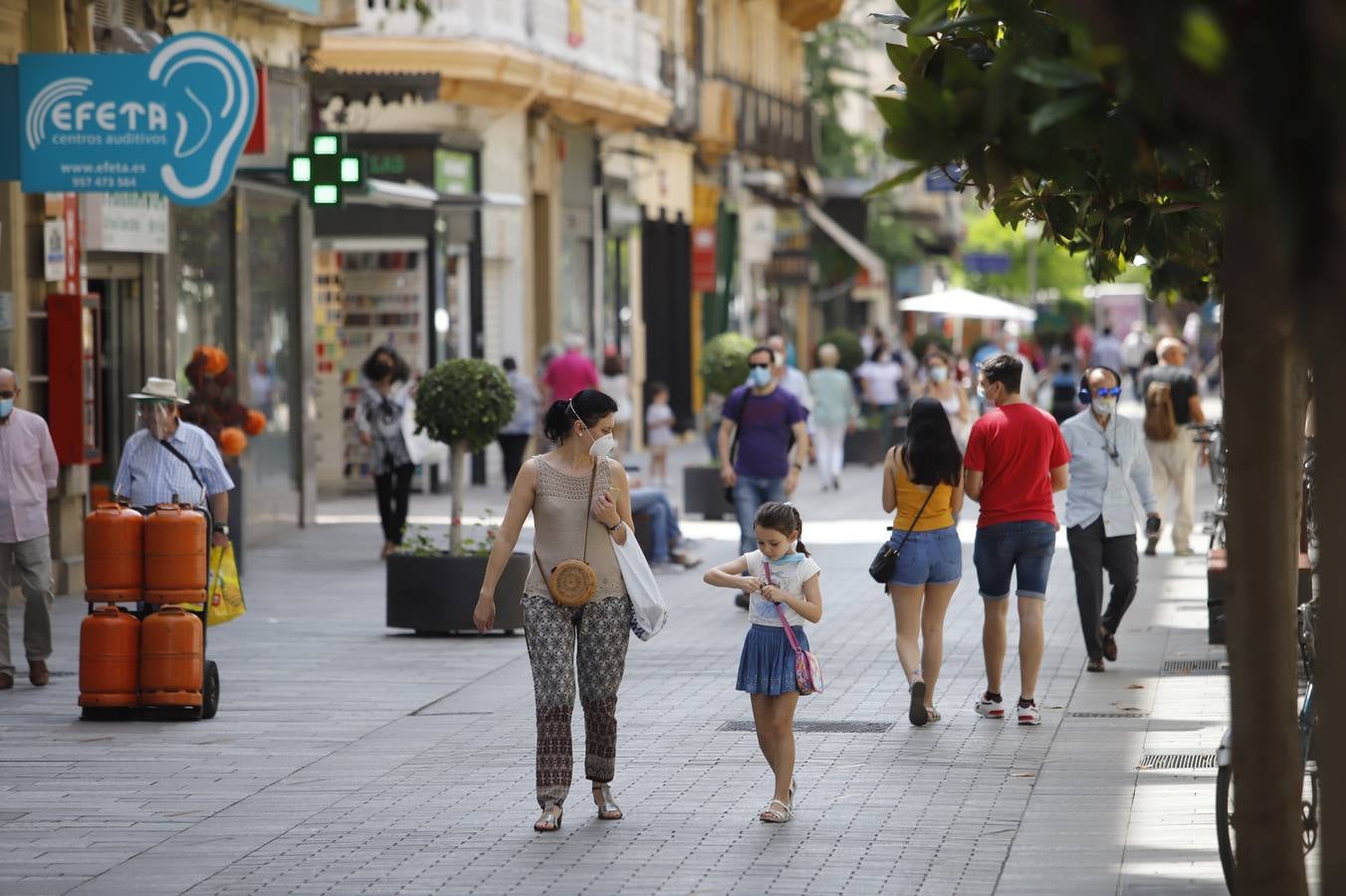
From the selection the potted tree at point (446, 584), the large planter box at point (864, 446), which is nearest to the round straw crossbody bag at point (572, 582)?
the potted tree at point (446, 584)

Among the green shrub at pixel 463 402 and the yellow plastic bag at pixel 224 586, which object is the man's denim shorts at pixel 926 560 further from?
the green shrub at pixel 463 402

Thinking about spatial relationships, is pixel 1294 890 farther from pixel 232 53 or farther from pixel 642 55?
pixel 642 55

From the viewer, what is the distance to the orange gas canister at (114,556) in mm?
11453

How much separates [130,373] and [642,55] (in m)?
17.7

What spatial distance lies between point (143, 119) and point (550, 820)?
6.90m

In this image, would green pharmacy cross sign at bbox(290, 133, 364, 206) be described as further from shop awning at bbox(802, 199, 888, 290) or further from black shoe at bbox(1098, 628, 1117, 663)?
shop awning at bbox(802, 199, 888, 290)

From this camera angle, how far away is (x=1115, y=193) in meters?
8.12

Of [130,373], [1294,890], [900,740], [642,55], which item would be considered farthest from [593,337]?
[1294,890]

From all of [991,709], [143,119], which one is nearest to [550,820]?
[991,709]

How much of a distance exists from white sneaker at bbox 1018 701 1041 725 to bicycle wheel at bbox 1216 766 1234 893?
404cm

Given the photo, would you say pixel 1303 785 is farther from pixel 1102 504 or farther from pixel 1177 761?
pixel 1102 504

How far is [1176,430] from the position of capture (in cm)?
2034

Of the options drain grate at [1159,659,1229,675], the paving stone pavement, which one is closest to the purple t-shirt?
the paving stone pavement

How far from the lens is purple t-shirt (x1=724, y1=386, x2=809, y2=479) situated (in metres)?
16.2
